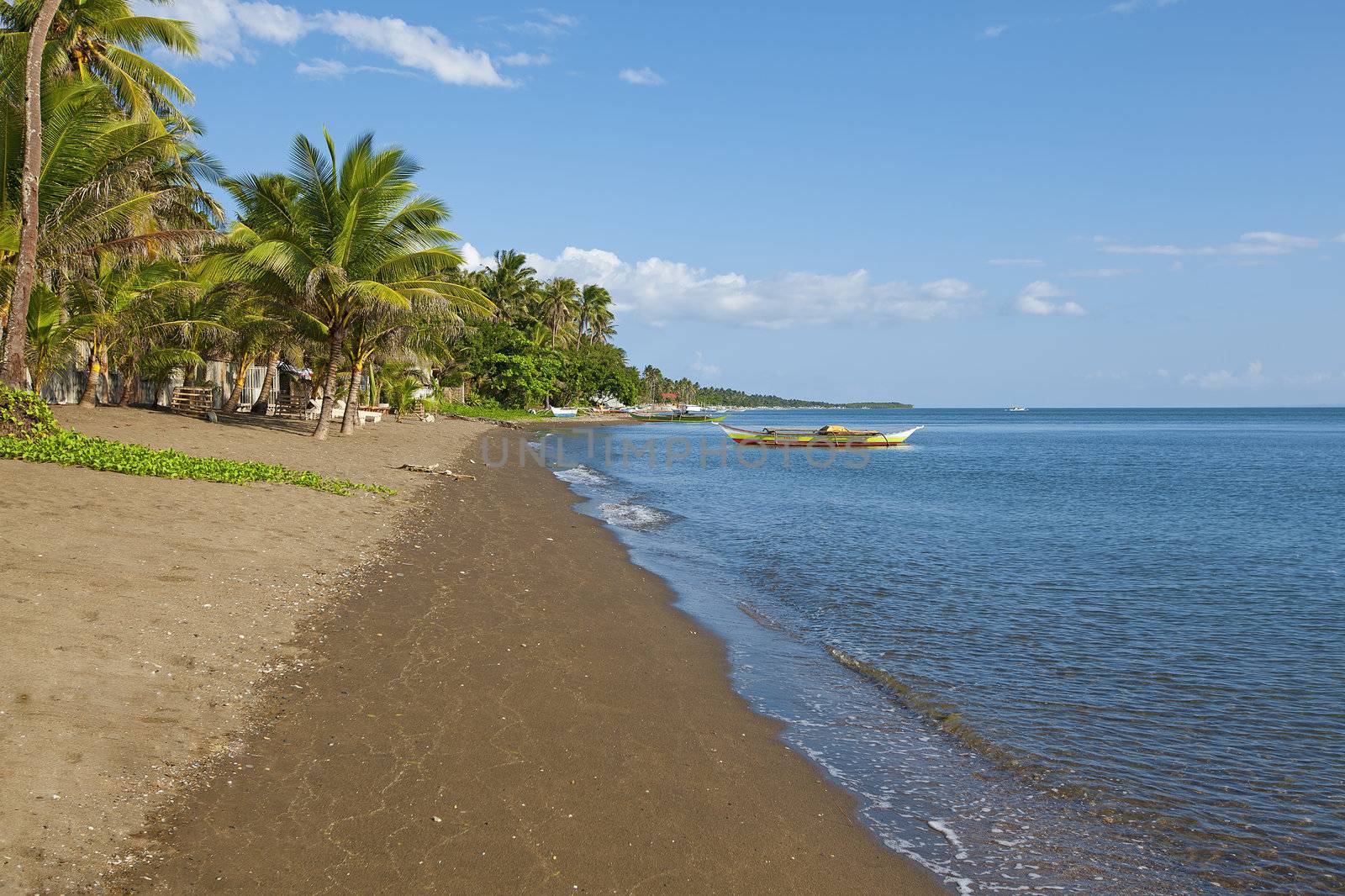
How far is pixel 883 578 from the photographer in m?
13.4

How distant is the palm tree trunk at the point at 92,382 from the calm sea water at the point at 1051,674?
15.1m

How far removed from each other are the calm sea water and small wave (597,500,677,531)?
0.16m

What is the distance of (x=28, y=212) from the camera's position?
45.6 ft

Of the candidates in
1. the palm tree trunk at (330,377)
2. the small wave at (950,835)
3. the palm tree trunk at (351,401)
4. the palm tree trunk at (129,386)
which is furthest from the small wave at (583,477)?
the small wave at (950,835)

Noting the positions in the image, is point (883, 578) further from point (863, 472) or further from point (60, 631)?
point (863, 472)

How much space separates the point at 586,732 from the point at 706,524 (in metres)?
13.3

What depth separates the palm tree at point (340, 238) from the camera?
880 inches

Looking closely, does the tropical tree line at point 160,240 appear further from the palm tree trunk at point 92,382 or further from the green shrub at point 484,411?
the green shrub at point 484,411

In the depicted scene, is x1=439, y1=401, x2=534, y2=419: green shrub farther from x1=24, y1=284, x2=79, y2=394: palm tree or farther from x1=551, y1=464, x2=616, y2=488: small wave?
x1=24, y1=284, x2=79, y2=394: palm tree

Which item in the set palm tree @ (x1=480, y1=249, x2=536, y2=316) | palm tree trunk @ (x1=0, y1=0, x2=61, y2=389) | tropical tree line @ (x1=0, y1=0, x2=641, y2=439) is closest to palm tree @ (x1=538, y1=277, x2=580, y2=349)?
palm tree @ (x1=480, y1=249, x2=536, y2=316)

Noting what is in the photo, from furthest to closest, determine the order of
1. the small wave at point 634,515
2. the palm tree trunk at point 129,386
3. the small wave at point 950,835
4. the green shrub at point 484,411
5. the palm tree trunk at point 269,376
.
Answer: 1. the green shrub at point 484,411
2. the palm tree trunk at point 269,376
3. the palm tree trunk at point 129,386
4. the small wave at point 634,515
5. the small wave at point 950,835

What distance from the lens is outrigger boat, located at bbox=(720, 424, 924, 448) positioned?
177 ft

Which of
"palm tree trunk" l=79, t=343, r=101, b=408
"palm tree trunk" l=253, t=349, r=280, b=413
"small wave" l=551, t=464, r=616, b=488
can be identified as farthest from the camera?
"palm tree trunk" l=253, t=349, r=280, b=413

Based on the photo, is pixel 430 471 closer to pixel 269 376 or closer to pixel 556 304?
pixel 269 376
